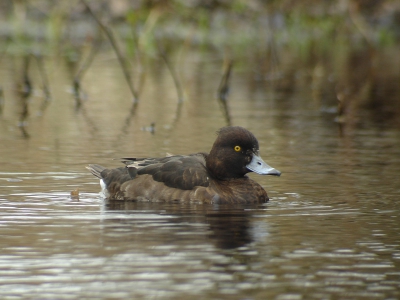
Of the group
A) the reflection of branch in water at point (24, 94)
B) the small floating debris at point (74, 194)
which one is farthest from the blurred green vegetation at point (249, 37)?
the small floating debris at point (74, 194)

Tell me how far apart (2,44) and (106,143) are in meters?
16.2

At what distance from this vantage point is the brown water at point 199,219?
20.9 feet

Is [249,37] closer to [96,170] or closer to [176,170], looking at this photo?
[96,170]

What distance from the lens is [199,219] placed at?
8.46 metres

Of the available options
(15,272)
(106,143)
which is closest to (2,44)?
(106,143)

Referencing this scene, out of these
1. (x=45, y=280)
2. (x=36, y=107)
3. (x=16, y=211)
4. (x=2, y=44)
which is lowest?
(x=45, y=280)

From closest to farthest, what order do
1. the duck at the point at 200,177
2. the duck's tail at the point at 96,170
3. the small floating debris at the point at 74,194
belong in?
the duck at the point at 200,177 < the small floating debris at the point at 74,194 < the duck's tail at the point at 96,170

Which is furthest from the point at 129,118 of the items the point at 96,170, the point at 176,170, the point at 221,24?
the point at 221,24

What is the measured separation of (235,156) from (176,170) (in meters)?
0.64

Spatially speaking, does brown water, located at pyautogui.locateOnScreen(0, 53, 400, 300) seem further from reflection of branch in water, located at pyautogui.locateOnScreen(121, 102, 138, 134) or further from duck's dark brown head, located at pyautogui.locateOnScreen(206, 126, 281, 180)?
duck's dark brown head, located at pyautogui.locateOnScreen(206, 126, 281, 180)

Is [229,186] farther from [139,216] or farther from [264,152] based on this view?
[264,152]

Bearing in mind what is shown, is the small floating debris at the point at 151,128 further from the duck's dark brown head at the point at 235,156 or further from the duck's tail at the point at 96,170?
the duck's dark brown head at the point at 235,156

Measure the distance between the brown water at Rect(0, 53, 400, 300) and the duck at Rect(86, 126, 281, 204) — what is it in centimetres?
22

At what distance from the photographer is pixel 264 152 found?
41.3ft
